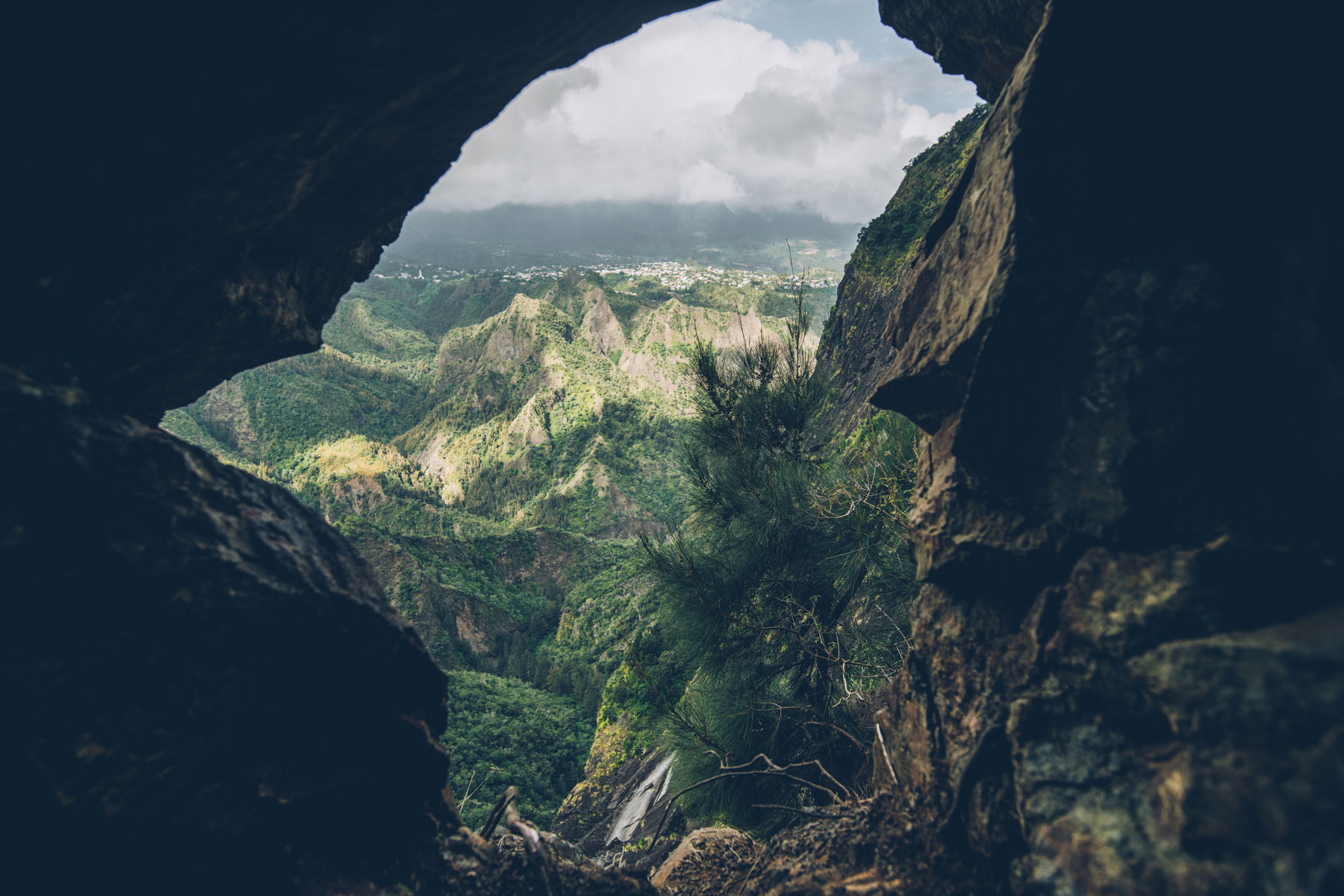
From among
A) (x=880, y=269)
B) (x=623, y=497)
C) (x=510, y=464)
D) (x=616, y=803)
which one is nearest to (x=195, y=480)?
(x=880, y=269)

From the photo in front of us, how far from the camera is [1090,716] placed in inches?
126

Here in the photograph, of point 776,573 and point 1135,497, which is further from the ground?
point 1135,497

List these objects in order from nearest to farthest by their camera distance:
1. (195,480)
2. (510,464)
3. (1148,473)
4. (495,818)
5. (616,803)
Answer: (1148,473), (195,480), (495,818), (616,803), (510,464)

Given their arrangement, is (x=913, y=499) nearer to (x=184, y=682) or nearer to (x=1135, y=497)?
(x=1135, y=497)

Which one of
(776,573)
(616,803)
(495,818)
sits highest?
(776,573)

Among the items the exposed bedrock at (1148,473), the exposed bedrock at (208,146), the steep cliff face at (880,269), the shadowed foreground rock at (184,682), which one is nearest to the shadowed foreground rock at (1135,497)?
the exposed bedrock at (1148,473)

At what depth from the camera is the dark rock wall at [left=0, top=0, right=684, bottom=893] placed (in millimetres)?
2791

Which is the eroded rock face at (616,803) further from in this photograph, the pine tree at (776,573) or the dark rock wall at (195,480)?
the dark rock wall at (195,480)

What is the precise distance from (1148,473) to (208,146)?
564cm

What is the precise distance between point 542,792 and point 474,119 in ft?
140

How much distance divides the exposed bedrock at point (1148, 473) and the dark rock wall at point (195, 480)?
2.94 m

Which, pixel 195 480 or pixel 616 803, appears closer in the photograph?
pixel 195 480

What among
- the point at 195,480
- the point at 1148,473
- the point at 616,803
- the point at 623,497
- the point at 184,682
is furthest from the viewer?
the point at 623,497

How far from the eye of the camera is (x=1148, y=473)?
3.07 m
